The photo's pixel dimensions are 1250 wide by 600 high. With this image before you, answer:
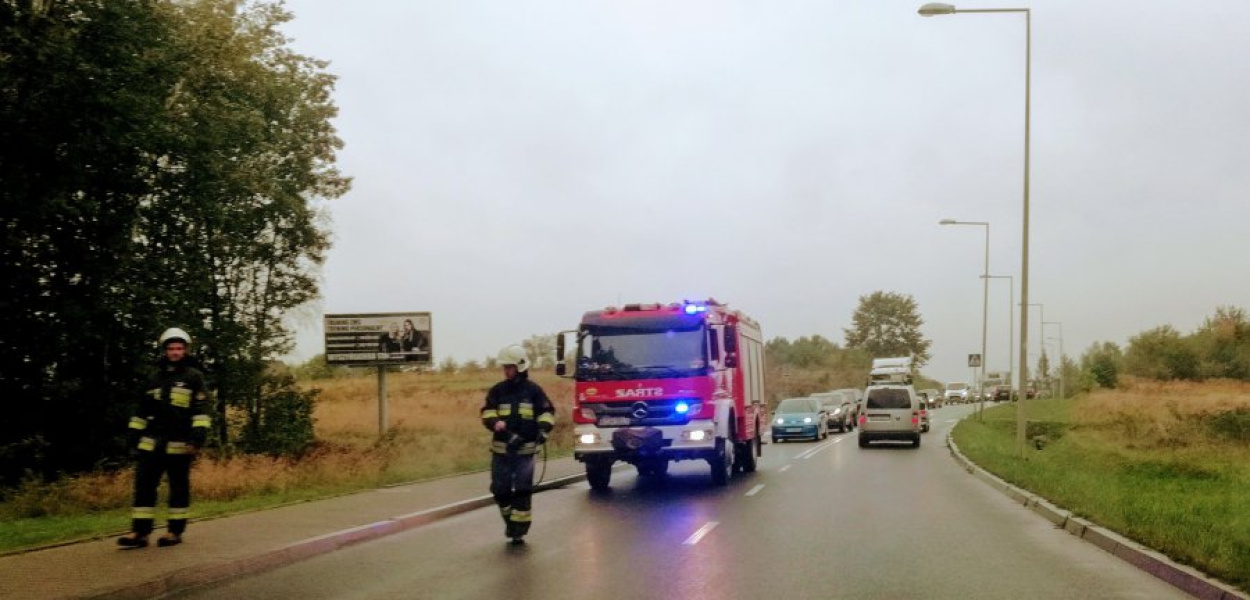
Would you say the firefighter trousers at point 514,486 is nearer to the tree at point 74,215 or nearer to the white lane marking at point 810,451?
the tree at point 74,215

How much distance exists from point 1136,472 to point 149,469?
17.8 m

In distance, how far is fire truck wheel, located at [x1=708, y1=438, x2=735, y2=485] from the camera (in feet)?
58.5

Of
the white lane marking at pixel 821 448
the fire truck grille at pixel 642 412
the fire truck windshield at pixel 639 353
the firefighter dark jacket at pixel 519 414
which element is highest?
the fire truck windshield at pixel 639 353

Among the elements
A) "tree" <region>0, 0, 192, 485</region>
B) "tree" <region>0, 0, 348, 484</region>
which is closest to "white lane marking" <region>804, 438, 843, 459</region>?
"tree" <region>0, 0, 348, 484</region>

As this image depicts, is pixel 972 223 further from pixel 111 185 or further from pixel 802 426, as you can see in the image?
pixel 111 185

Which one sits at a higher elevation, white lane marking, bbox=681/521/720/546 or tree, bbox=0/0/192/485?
tree, bbox=0/0/192/485

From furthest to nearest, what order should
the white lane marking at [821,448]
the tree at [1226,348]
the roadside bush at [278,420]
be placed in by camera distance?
the tree at [1226,348] → the roadside bush at [278,420] → the white lane marking at [821,448]

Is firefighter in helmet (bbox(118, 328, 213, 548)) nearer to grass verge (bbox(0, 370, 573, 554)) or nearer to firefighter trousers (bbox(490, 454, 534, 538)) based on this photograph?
grass verge (bbox(0, 370, 573, 554))

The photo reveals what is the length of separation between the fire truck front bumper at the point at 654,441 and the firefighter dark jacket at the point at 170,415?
Result: 8.13 m

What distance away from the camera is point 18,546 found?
1008 cm

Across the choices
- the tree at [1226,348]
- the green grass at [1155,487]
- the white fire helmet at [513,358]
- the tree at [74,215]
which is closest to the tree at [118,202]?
the tree at [74,215]

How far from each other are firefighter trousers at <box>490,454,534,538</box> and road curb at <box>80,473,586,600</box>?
1.73 m


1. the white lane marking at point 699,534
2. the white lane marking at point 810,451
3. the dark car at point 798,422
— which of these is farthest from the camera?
the dark car at point 798,422

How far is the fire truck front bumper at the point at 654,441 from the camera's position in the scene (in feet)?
55.7
